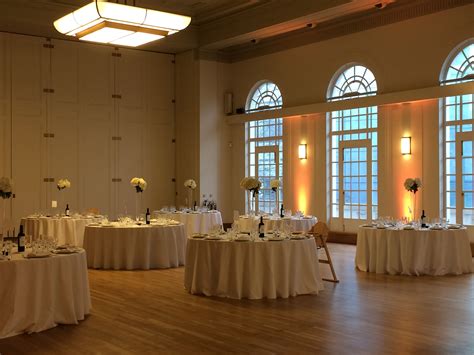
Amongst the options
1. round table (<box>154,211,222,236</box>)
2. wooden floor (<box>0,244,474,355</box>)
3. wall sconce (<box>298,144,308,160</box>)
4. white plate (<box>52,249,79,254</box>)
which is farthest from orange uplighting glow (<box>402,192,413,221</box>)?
white plate (<box>52,249,79,254</box>)

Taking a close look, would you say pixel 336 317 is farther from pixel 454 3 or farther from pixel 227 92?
pixel 227 92

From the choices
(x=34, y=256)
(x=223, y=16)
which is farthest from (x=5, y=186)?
(x=223, y=16)

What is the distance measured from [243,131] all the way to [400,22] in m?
5.73

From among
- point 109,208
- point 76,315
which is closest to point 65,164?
point 109,208

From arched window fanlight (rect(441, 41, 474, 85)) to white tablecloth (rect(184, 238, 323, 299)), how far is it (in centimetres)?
604

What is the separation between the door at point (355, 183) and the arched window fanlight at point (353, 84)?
112 cm

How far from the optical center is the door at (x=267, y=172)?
16219 mm

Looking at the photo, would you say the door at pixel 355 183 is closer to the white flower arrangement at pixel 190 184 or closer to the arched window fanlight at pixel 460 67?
the arched window fanlight at pixel 460 67

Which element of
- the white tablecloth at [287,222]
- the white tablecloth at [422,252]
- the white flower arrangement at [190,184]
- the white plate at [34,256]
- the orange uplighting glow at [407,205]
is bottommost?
the white tablecloth at [422,252]

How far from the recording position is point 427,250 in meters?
9.50

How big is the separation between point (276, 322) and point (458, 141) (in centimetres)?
726

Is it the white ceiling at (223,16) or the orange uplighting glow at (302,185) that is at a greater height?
the white ceiling at (223,16)

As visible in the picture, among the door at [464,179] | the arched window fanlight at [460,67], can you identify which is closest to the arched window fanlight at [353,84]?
the arched window fanlight at [460,67]

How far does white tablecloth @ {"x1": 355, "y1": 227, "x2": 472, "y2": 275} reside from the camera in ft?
31.0
